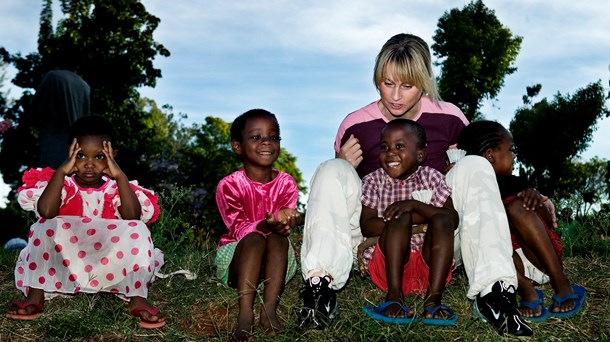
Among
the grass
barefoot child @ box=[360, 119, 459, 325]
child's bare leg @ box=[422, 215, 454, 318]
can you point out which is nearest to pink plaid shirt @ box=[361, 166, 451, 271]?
barefoot child @ box=[360, 119, 459, 325]

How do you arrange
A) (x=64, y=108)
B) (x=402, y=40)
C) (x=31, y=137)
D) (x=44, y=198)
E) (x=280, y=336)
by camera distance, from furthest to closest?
(x=31, y=137) < (x=64, y=108) < (x=402, y=40) < (x=44, y=198) < (x=280, y=336)

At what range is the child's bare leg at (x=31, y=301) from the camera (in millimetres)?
4363

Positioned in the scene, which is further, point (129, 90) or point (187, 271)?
point (129, 90)

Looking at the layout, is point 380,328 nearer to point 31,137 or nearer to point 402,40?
point 402,40

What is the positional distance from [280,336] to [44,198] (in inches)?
75.0

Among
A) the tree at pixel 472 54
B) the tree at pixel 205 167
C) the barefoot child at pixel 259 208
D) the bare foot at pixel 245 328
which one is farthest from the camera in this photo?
the tree at pixel 472 54

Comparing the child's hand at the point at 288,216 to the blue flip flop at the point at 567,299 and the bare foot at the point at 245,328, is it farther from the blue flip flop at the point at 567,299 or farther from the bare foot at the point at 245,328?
the blue flip flop at the point at 567,299

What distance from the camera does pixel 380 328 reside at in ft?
12.2

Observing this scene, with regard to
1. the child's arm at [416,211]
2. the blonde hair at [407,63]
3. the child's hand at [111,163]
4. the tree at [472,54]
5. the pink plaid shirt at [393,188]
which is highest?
the tree at [472,54]

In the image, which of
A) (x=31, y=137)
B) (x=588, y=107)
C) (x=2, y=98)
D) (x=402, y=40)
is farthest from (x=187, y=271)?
(x=588, y=107)

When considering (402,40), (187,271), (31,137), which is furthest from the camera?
(31,137)

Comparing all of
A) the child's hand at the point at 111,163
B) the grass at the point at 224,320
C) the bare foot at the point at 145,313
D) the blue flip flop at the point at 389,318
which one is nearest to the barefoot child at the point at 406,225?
the blue flip flop at the point at 389,318

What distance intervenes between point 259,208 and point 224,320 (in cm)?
80

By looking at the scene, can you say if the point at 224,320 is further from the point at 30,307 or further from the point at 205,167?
the point at 205,167
